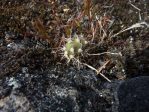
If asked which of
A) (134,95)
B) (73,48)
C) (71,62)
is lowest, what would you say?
(134,95)

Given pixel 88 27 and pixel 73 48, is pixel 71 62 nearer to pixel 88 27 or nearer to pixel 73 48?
pixel 73 48

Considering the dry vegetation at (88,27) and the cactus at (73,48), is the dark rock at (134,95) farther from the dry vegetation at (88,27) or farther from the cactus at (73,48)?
the cactus at (73,48)

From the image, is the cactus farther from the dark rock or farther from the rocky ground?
the dark rock

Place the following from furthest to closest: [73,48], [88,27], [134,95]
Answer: [88,27] < [73,48] < [134,95]

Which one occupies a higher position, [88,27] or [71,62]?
[88,27]

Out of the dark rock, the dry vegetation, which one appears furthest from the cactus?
the dark rock

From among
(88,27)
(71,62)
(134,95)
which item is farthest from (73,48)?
(134,95)

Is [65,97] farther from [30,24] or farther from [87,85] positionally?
[30,24]

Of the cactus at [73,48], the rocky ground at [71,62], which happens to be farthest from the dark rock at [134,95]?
the cactus at [73,48]
